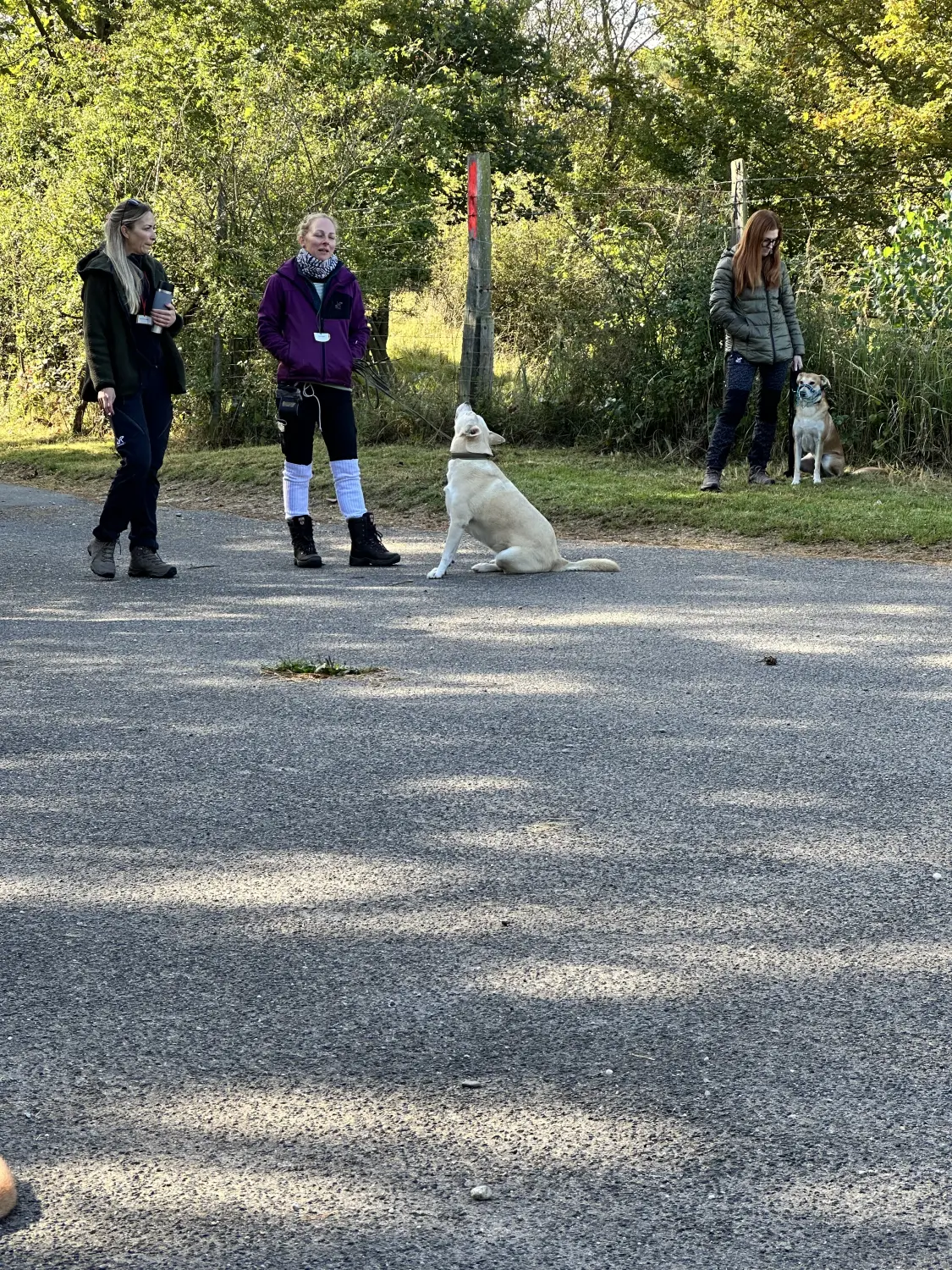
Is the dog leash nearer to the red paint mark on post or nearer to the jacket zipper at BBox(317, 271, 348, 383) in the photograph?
the red paint mark on post

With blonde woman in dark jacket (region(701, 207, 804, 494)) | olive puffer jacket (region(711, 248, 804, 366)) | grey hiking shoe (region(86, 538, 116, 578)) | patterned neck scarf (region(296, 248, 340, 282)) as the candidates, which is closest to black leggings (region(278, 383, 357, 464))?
patterned neck scarf (region(296, 248, 340, 282))

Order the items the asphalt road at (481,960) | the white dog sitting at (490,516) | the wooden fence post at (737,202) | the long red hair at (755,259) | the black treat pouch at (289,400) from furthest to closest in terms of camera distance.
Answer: the wooden fence post at (737,202) → the long red hair at (755,259) → the black treat pouch at (289,400) → the white dog sitting at (490,516) → the asphalt road at (481,960)

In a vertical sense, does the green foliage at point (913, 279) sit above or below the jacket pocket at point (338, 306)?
above

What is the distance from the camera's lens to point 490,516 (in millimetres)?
8812

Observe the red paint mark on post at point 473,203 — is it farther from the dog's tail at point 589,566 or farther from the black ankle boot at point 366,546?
the dog's tail at point 589,566

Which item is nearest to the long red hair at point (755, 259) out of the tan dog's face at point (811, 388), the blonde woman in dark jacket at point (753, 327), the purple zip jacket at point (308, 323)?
the blonde woman in dark jacket at point (753, 327)

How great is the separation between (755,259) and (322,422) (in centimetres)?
421

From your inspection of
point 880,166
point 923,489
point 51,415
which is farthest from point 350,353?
point 880,166

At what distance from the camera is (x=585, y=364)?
1478cm

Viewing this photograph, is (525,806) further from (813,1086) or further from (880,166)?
(880,166)

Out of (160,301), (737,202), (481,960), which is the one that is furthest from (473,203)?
(481,960)

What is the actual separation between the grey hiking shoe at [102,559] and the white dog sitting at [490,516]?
1946 millimetres

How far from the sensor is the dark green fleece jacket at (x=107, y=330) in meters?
8.52

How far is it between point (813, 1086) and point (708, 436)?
11.4m
